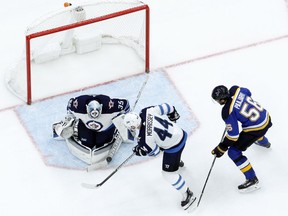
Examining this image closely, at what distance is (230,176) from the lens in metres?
8.00

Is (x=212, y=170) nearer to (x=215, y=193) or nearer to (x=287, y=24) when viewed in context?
(x=215, y=193)

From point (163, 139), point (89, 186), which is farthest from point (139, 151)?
point (89, 186)

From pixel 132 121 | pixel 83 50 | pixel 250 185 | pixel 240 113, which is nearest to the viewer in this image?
pixel 132 121

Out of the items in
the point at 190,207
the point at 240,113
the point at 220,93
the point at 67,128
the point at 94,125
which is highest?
the point at 220,93

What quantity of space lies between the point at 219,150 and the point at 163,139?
0.50m

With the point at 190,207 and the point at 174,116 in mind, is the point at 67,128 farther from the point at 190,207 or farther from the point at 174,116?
the point at 190,207

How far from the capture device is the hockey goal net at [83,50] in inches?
329

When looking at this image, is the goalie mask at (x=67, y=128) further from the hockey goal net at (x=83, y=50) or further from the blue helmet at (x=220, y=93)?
the blue helmet at (x=220, y=93)

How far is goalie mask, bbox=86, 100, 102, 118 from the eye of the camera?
7676 millimetres

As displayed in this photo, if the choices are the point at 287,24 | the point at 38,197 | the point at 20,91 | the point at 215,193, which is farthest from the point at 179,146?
the point at 287,24

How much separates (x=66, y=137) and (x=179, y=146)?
1.07 m

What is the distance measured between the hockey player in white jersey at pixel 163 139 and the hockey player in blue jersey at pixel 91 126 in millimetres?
293

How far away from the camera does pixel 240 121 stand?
24.6 ft

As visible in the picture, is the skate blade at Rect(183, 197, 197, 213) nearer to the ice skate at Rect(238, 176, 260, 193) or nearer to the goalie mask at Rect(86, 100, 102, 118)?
the ice skate at Rect(238, 176, 260, 193)
